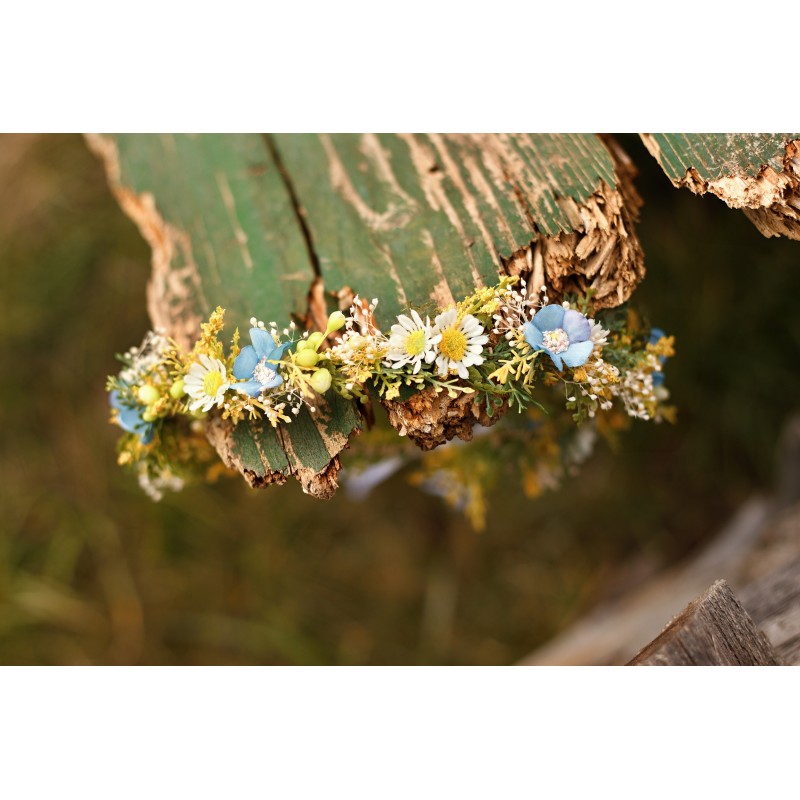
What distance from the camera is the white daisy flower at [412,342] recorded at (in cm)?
106

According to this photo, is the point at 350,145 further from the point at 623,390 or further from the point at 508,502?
the point at 508,502

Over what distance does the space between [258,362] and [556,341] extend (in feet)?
1.40

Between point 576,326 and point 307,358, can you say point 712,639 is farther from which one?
point 307,358

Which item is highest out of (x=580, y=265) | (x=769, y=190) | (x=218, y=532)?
(x=769, y=190)

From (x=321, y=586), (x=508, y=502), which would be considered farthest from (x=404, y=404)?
(x=321, y=586)

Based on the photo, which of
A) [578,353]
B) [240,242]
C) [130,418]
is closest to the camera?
[578,353]

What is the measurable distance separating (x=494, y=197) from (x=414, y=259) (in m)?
0.17

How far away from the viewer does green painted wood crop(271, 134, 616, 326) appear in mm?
1160

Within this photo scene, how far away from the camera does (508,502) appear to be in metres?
2.39

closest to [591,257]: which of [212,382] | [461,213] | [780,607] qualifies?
[461,213]

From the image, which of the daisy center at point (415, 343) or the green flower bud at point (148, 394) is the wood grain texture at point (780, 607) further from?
the green flower bud at point (148, 394)

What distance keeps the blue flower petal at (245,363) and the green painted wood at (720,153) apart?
683 millimetres

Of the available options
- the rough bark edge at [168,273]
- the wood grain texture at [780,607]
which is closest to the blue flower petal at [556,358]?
the rough bark edge at [168,273]

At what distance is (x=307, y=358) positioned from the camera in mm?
1058
